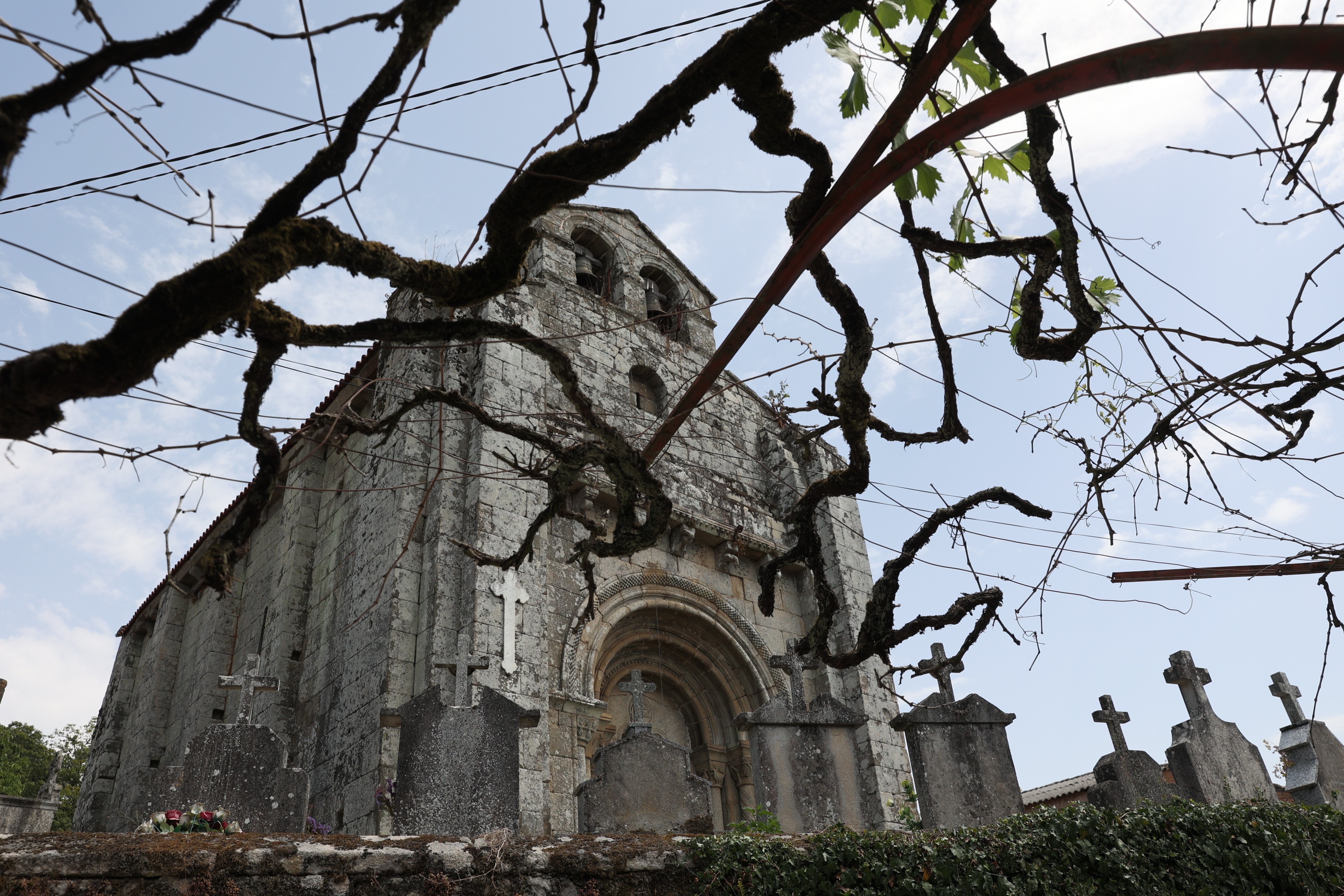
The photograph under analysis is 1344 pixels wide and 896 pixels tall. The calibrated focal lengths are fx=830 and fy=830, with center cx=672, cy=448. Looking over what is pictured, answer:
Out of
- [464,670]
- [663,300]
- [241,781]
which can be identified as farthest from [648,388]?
[241,781]

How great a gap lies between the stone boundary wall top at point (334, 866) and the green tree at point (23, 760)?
89.1 ft

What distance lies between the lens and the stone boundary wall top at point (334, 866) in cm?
281

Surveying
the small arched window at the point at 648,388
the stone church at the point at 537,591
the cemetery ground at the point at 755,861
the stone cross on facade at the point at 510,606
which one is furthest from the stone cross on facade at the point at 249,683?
the small arched window at the point at 648,388

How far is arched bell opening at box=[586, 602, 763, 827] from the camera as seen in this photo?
8.48m

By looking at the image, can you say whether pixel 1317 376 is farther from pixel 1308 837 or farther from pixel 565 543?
pixel 565 543

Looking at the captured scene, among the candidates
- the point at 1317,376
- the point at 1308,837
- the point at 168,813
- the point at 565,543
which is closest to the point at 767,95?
the point at 1317,376

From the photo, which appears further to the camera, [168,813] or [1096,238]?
[168,813]

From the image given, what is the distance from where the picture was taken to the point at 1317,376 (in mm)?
2363

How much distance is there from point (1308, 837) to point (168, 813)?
631 centimetres

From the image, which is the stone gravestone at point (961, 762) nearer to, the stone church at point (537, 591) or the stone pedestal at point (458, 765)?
the stone church at point (537, 591)

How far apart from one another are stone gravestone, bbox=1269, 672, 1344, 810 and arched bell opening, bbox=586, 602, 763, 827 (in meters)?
5.61

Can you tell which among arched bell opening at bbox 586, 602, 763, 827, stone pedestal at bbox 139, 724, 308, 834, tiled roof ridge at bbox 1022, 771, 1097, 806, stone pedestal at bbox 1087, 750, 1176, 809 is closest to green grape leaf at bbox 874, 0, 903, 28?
stone pedestal at bbox 139, 724, 308, 834

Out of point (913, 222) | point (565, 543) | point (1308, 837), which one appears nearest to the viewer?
point (913, 222)

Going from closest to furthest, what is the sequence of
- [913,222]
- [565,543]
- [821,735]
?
[913,222], [821,735], [565,543]
